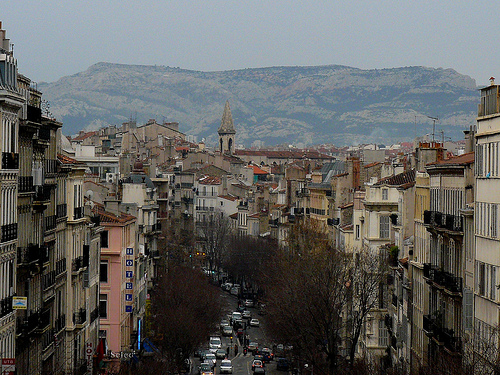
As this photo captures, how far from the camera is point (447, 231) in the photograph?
4384 centimetres

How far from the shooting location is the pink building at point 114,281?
6675 centimetres

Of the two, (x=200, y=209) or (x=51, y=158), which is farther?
(x=200, y=209)

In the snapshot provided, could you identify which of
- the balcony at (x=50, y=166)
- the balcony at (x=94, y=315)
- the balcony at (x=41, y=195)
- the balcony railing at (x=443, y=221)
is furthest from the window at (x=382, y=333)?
the balcony at (x=41, y=195)

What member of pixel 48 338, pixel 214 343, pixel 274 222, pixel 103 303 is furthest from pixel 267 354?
pixel 274 222

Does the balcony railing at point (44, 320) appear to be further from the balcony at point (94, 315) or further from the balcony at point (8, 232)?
the balcony at point (94, 315)

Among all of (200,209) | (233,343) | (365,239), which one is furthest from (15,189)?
(200,209)

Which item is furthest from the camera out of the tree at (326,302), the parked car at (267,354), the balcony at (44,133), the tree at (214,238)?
the tree at (214,238)

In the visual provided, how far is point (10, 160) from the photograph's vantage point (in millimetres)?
34531

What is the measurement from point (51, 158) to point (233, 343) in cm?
5028

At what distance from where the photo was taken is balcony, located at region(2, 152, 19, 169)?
3403 centimetres

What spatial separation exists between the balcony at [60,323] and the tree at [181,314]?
1657cm

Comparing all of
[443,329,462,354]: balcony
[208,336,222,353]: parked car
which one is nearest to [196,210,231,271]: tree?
[208,336,222,353]: parked car

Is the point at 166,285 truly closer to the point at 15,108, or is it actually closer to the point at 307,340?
the point at 307,340

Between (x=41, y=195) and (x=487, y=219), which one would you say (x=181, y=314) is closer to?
(x=41, y=195)
